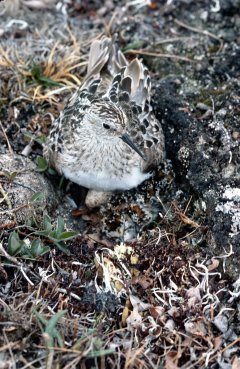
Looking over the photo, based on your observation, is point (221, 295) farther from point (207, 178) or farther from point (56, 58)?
point (56, 58)

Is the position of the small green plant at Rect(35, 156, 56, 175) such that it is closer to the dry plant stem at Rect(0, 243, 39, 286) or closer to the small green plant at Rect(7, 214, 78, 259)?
the small green plant at Rect(7, 214, 78, 259)

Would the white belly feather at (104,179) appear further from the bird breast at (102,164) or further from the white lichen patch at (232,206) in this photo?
the white lichen patch at (232,206)

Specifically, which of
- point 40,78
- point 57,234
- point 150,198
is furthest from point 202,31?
point 57,234

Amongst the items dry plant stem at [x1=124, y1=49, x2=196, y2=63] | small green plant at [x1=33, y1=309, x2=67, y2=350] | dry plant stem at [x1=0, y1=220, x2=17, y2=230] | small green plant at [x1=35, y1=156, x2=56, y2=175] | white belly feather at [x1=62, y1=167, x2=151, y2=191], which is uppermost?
dry plant stem at [x1=124, y1=49, x2=196, y2=63]

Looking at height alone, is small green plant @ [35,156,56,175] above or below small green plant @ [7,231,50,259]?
below

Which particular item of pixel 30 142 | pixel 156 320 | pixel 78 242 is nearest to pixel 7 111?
pixel 30 142

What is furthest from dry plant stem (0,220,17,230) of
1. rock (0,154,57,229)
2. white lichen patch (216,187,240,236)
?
white lichen patch (216,187,240,236)
